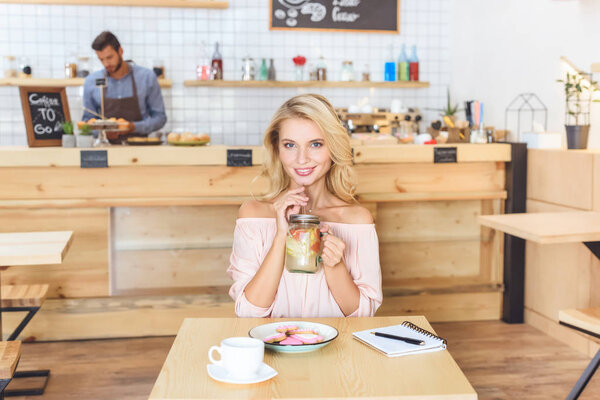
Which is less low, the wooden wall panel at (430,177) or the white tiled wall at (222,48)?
the white tiled wall at (222,48)

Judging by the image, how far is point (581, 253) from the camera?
10.5 feet

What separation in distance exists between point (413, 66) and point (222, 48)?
1.61 metres

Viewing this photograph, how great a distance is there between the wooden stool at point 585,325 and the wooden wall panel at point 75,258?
2.24 metres

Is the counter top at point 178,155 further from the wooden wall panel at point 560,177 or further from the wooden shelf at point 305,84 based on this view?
the wooden shelf at point 305,84

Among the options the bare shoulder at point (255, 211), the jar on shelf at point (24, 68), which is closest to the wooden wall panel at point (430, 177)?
the bare shoulder at point (255, 211)

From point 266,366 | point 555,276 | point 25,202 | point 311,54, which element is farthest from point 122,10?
point 266,366

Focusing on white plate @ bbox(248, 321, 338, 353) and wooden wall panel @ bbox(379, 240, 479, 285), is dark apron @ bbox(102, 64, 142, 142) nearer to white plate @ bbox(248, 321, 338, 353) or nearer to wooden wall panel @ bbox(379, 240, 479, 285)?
wooden wall panel @ bbox(379, 240, 479, 285)

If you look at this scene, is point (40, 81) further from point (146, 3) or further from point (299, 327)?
point (299, 327)

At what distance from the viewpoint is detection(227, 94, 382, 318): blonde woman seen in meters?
1.77

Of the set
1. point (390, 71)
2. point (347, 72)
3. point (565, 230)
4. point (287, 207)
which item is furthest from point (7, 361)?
point (390, 71)

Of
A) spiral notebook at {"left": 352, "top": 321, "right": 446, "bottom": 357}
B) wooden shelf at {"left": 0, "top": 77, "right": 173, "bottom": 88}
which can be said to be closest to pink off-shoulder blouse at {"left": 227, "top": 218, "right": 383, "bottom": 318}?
spiral notebook at {"left": 352, "top": 321, "right": 446, "bottom": 357}

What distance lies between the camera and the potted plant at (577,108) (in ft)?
11.0

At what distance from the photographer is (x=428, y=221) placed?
12.0 feet

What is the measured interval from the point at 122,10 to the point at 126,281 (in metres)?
2.73
